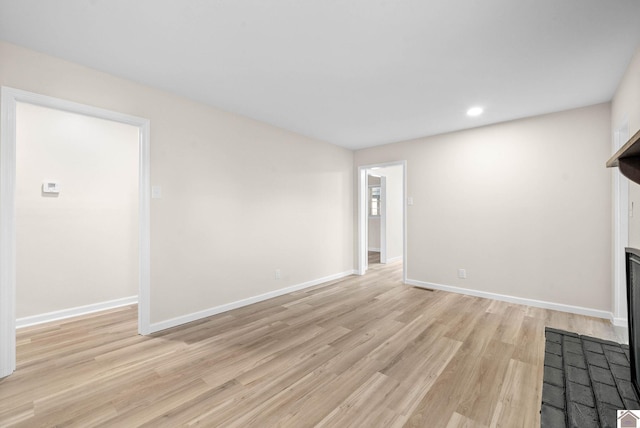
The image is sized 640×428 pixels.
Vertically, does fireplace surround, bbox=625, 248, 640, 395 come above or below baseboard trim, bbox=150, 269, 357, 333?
above

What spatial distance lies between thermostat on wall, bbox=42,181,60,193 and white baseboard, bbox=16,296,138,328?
1.40 metres

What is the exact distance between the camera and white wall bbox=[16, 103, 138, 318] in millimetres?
3059

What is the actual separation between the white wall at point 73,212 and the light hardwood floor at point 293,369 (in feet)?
1.38

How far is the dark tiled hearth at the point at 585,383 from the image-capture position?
1567 mm

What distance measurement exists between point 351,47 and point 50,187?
366cm

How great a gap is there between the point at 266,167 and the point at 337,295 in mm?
2133

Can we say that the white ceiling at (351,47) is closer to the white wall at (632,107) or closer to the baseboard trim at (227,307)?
the white wall at (632,107)

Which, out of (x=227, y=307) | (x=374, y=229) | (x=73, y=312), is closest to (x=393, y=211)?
(x=374, y=229)

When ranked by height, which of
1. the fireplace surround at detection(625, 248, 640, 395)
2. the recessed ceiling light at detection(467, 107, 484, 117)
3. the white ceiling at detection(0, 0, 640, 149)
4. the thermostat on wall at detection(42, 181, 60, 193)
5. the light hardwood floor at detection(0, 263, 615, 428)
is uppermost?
the white ceiling at detection(0, 0, 640, 149)

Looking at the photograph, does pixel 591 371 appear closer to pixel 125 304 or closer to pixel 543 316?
pixel 543 316

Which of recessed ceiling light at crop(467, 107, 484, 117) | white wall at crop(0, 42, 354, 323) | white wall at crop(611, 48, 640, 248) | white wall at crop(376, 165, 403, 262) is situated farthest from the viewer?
white wall at crop(376, 165, 403, 262)

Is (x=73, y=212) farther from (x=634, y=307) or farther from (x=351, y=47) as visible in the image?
(x=634, y=307)

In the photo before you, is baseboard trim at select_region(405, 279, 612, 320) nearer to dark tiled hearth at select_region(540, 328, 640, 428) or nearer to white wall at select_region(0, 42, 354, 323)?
dark tiled hearth at select_region(540, 328, 640, 428)

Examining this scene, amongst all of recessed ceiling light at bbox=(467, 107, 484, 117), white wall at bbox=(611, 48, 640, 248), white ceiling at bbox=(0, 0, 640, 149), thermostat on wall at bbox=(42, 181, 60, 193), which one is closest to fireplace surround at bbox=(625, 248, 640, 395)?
white wall at bbox=(611, 48, 640, 248)
